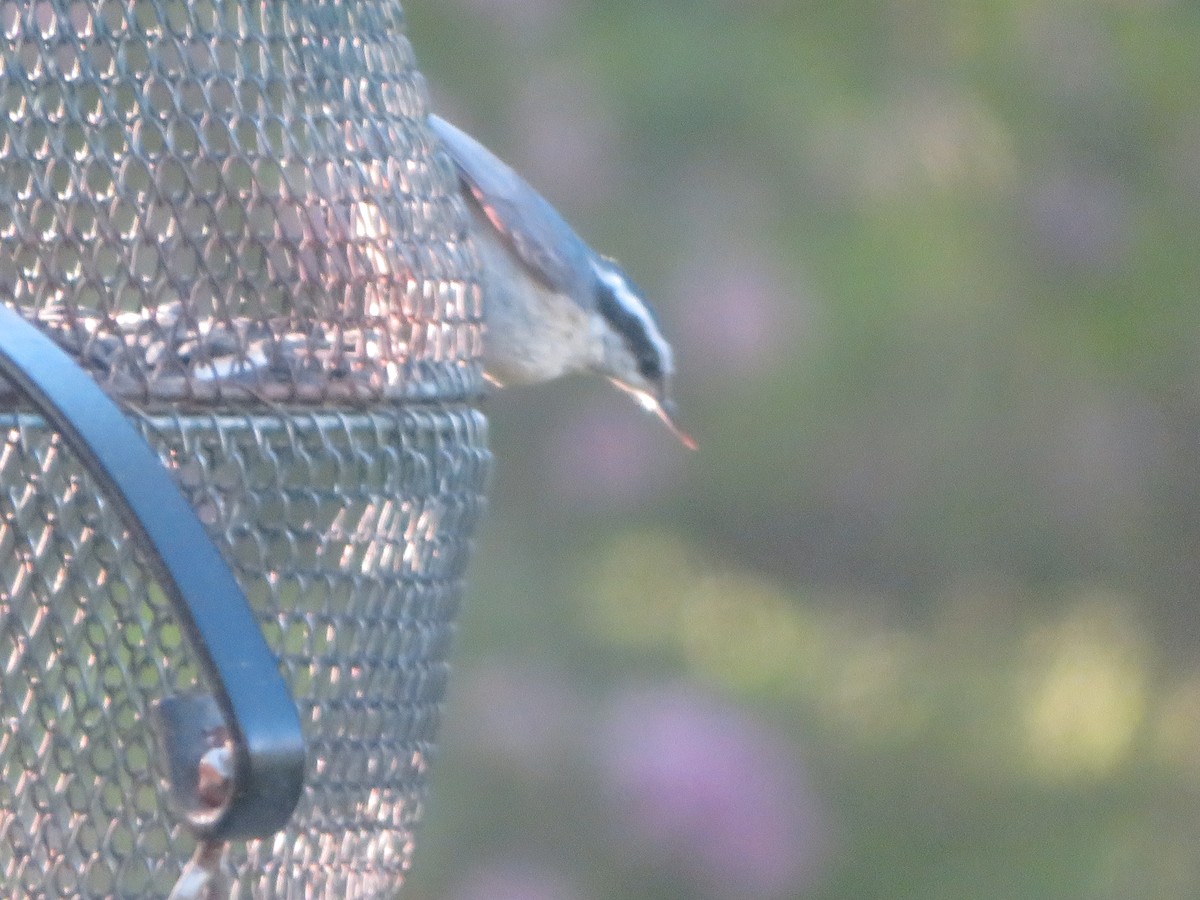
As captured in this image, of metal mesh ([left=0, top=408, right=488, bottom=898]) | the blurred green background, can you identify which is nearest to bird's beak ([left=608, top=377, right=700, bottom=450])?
metal mesh ([left=0, top=408, right=488, bottom=898])

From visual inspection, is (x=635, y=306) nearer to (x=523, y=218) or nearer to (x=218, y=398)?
(x=523, y=218)

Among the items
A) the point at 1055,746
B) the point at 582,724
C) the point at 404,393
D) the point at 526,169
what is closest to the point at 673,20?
the point at 526,169

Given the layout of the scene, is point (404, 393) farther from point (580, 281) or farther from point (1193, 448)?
point (1193, 448)

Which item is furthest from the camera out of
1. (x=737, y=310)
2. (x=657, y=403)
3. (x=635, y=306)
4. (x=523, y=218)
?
(x=737, y=310)

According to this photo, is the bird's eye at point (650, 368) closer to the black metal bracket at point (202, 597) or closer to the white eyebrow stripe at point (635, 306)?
the white eyebrow stripe at point (635, 306)

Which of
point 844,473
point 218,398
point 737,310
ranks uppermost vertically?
point 218,398

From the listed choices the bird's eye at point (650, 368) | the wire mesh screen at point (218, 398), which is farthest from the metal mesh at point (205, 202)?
the bird's eye at point (650, 368)

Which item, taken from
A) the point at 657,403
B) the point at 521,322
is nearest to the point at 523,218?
the point at 521,322
